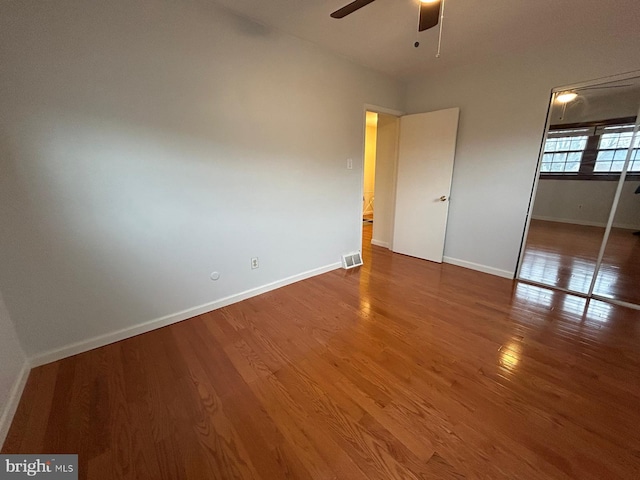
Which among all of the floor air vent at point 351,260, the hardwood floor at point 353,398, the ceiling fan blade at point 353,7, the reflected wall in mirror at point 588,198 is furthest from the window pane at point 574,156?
the ceiling fan blade at point 353,7

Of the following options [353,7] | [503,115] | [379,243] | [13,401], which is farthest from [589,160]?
[13,401]

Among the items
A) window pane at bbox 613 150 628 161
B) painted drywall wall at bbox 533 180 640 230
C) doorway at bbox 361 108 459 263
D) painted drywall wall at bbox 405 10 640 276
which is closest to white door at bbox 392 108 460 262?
doorway at bbox 361 108 459 263

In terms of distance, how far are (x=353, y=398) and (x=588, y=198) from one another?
3.28 metres

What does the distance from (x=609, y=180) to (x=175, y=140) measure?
4067 millimetres

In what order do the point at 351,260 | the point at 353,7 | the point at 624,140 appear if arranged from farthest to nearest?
the point at 351,260 → the point at 624,140 → the point at 353,7

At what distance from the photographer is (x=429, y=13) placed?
5.12ft

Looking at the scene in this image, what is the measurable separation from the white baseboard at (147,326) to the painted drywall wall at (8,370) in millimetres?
124

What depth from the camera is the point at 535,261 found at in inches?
119

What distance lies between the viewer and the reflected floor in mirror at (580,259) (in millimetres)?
2607

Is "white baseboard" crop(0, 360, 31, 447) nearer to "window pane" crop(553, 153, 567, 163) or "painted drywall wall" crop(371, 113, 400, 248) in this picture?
"painted drywall wall" crop(371, 113, 400, 248)

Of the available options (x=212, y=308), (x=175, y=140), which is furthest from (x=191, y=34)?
(x=212, y=308)

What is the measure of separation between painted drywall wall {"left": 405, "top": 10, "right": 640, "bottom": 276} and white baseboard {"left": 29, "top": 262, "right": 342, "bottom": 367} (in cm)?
243

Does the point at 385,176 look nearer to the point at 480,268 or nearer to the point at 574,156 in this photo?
the point at 480,268

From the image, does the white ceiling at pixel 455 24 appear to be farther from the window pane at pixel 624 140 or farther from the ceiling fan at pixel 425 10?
the window pane at pixel 624 140
